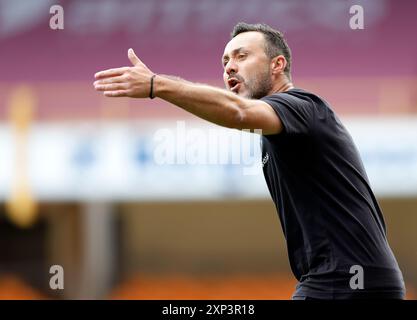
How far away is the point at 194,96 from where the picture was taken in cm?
340

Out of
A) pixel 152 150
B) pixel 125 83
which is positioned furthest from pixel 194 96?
pixel 152 150

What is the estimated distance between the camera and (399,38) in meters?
11.2

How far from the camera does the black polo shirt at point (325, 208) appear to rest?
3574mm

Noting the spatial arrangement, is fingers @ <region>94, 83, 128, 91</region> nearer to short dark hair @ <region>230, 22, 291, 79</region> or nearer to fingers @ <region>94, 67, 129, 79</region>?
fingers @ <region>94, 67, 129, 79</region>

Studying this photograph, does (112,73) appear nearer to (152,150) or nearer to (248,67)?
(248,67)

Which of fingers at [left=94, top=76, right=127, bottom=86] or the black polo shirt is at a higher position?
fingers at [left=94, top=76, right=127, bottom=86]

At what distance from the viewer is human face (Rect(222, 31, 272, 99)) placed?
4.12 meters

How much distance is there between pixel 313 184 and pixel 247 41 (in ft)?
3.12

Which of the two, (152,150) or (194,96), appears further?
(152,150)

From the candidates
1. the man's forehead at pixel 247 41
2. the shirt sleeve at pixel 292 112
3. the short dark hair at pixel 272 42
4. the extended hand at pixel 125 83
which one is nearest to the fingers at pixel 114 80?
the extended hand at pixel 125 83

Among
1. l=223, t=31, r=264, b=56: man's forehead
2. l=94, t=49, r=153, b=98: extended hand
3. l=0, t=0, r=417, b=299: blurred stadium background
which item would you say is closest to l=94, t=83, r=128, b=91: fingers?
l=94, t=49, r=153, b=98: extended hand

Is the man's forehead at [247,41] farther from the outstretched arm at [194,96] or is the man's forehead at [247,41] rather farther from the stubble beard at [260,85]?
the outstretched arm at [194,96]
